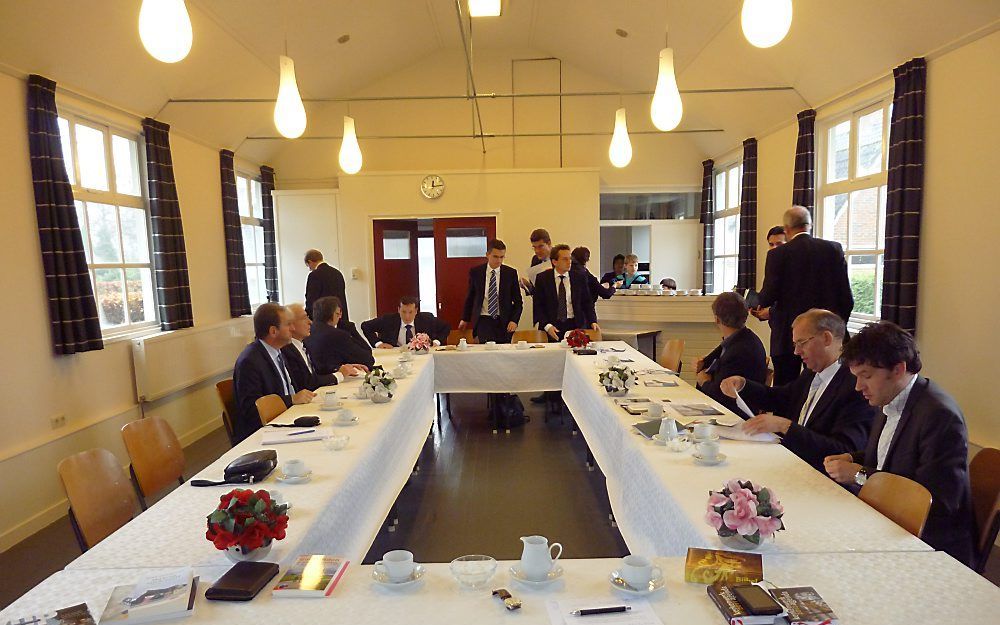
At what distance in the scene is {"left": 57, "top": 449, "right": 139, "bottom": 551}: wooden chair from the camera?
2002 mm

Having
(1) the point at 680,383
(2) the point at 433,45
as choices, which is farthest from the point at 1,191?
(2) the point at 433,45

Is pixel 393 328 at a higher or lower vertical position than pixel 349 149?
lower

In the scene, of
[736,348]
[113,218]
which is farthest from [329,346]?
[736,348]

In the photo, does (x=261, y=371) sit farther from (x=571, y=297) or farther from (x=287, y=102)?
(x=571, y=297)

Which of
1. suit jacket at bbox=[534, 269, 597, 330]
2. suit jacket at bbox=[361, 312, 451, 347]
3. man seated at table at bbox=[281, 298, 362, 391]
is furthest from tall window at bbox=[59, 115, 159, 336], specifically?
suit jacket at bbox=[534, 269, 597, 330]

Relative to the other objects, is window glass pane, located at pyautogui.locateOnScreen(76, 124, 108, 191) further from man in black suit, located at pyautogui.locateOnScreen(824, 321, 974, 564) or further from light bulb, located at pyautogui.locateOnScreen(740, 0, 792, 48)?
man in black suit, located at pyautogui.locateOnScreen(824, 321, 974, 564)

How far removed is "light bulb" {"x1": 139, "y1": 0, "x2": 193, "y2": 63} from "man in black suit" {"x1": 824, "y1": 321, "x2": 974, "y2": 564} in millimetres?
2843

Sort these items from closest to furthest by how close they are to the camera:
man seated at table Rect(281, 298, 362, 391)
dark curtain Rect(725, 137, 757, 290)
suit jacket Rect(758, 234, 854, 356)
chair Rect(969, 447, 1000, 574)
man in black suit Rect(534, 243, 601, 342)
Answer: chair Rect(969, 447, 1000, 574) < man seated at table Rect(281, 298, 362, 391) < suit jacket Rect(758, 234, 854, 356) < man in black suit Rect(534, 243, 601, 342) < dark curtain Rect(725, 137, 757, 290)

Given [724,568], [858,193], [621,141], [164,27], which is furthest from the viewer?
[858,193]

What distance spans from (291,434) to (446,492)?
1558 millimetres

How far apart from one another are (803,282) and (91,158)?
5728 mm

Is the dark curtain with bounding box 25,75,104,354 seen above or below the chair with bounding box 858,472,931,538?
above

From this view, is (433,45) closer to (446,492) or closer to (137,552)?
(446,492)

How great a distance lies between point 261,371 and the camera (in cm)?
336
